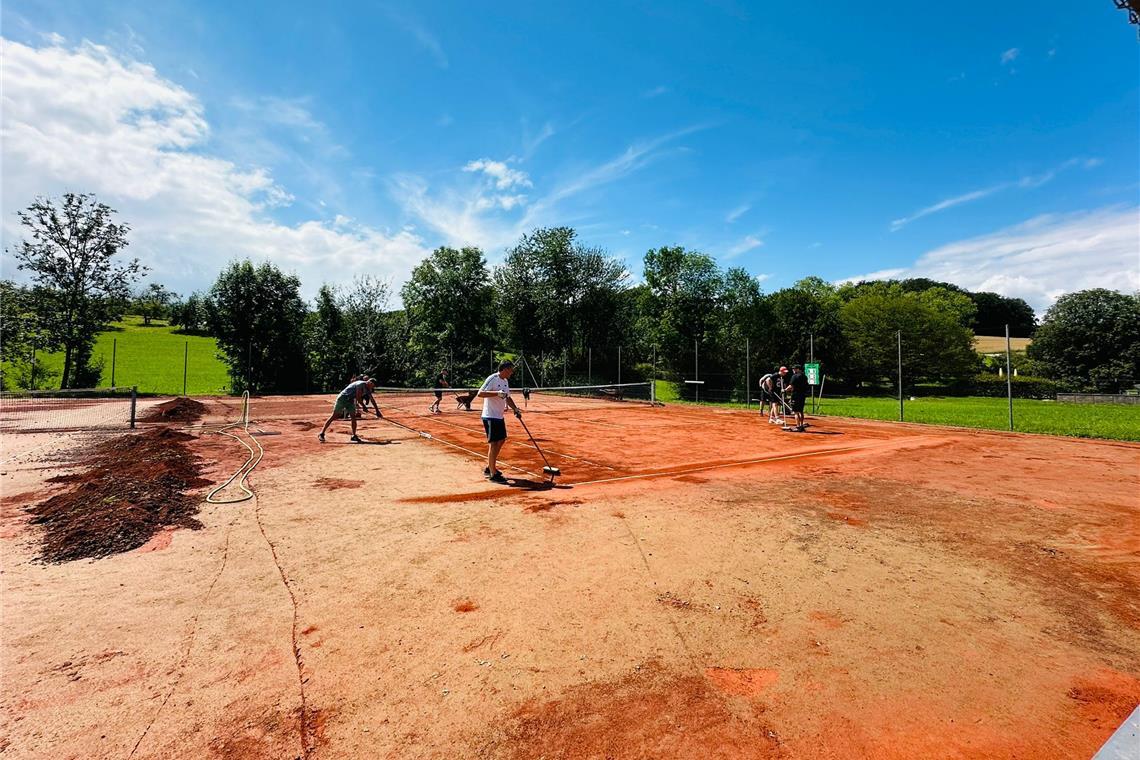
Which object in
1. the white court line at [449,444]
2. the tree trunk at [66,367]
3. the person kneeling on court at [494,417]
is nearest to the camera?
the person kneeling on court at [494,417]

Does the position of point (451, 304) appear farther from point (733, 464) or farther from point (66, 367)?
point (733, 464)

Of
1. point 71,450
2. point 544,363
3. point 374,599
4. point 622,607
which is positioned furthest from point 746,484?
point 544,363

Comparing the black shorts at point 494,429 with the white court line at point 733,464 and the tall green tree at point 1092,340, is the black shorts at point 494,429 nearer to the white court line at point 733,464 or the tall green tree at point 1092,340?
the white court line at point 733,464

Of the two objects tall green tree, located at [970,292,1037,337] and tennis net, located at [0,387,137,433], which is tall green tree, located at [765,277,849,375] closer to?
tennis net, located at [0,387,137,433]

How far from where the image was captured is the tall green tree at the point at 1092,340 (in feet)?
123

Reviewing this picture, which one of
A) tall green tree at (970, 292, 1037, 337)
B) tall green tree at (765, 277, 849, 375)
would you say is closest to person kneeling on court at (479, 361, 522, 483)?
tall green tree at (765, 277, 849, 375)

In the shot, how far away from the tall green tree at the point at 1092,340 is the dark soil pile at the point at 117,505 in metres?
52.6

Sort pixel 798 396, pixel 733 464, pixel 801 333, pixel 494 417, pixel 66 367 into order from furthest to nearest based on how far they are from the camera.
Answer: pixel 801 333 < pixel 66 367 < pixel 798 396 < pixel 733 464 < pixel 494 417

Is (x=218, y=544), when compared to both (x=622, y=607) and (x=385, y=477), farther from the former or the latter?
(x=622, y=607)

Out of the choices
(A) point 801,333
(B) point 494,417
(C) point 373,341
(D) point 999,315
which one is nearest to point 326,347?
(C) point 373,341

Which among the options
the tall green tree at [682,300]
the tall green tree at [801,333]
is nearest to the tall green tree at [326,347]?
the tall green tree at [682,300]

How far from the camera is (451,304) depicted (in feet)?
132

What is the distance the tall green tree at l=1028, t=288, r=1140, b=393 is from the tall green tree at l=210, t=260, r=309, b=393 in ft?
189

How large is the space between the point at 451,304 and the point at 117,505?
118ft
